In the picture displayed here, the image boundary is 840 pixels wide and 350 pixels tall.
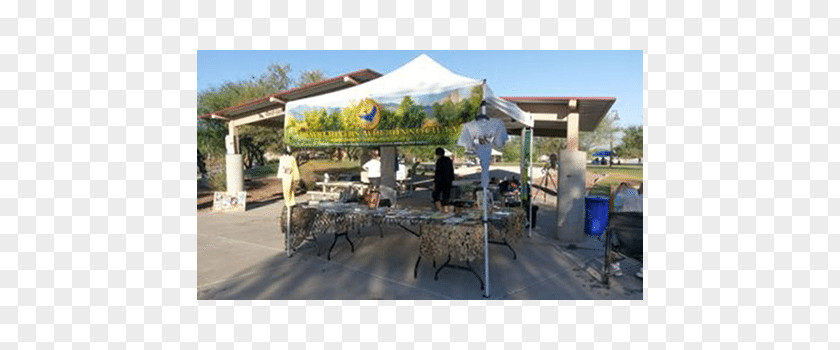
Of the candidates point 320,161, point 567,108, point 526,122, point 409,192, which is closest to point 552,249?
point 526,122

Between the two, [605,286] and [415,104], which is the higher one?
[415,104]

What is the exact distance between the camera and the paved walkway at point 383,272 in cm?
438

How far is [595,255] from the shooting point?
595 centimetres

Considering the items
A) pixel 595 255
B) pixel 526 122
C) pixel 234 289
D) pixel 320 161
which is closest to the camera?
pixel 234 289

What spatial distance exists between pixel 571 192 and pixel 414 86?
11.2 feet

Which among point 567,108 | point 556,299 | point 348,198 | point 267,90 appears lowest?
point 556,299

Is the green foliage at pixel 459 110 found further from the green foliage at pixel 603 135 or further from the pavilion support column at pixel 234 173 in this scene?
the green foliage at pixel 603 135

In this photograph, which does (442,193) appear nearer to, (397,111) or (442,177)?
(442,177)

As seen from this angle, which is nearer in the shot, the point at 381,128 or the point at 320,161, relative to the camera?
the point at 381,128

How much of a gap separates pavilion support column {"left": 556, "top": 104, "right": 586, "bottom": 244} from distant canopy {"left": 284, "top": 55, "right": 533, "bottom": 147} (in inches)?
48.0

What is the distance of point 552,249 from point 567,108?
103 inches

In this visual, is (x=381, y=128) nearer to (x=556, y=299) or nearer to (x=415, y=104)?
(x=415, y=104)

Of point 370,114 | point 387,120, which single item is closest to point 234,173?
point 370,114

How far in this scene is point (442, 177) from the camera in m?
5.69
